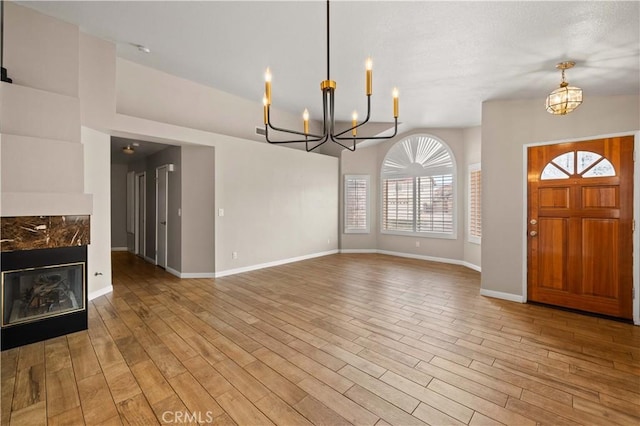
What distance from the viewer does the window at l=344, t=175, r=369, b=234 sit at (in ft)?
24.6

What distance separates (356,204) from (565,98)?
501 cm

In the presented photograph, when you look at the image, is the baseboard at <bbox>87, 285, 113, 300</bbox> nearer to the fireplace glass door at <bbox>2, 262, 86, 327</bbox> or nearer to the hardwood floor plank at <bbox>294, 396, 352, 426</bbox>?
the fireplace glass door at <bbox>2, 262, 86, 327</bbox>

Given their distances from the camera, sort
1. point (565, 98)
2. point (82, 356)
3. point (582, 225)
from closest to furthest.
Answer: point (82, 356), point (565, 98), point (582, 225)

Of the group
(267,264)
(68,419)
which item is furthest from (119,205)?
(68,419)

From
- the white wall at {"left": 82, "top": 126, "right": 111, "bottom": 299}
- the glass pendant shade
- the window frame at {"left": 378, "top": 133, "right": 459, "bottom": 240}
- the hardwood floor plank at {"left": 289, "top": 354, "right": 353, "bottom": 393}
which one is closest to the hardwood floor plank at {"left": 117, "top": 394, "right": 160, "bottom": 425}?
the hardwood floor plank at {"left": 289, "top": 354, "right": 353, "bottom": 393}

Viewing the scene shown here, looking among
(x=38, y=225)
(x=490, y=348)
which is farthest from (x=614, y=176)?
(x=38, y=225)

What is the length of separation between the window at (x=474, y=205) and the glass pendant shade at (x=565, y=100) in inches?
114

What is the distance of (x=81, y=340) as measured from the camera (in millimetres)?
2713

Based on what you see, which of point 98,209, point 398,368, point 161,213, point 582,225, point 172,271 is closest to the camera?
point 398,368

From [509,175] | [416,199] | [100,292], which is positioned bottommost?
[100,292]

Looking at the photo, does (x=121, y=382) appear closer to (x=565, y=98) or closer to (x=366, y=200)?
(x=565, y=98)

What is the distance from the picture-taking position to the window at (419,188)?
21.1 ft

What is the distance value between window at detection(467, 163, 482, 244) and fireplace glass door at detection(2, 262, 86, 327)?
6.46 metres

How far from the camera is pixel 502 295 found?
3.96 metres
